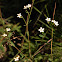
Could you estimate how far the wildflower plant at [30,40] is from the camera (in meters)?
1.27

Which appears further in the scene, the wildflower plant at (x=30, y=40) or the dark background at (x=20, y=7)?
the dark background at (x=20, y=7)

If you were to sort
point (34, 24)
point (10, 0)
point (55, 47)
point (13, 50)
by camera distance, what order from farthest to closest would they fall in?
point (10, 0)
point (34, 24)
point (13, 50)
point (55, 47)

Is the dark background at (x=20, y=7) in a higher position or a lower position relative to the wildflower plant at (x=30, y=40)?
higher

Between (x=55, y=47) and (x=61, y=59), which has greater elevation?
(x=55, y=47)

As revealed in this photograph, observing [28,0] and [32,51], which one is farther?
[28,0]

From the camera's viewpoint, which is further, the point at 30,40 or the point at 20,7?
the point at 20,7

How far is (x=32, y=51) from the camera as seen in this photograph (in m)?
1.38

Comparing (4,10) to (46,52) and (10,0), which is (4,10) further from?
(46,52)

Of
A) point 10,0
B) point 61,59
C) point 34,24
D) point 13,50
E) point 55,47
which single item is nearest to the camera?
point 61,59

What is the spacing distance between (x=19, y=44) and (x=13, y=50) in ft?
0.36

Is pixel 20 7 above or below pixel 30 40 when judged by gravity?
above

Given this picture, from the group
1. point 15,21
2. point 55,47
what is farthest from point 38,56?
point 15,21

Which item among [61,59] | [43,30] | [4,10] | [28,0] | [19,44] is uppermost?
[28,0]

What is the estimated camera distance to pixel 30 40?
1.46m
